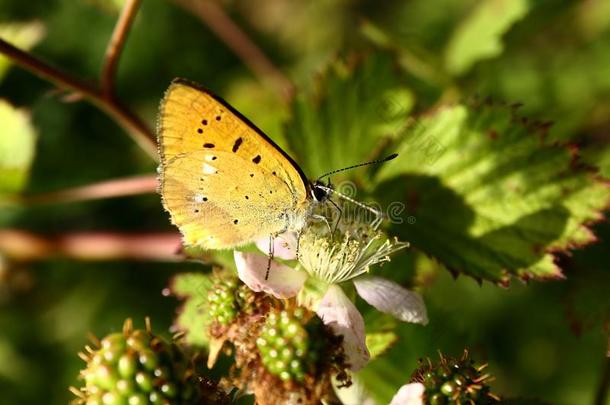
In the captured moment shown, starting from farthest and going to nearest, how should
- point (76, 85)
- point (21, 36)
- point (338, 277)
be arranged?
point (21, 36) → point (76, 85) → point (338, 277)

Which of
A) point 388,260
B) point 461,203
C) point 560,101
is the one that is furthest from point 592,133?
point 388,260

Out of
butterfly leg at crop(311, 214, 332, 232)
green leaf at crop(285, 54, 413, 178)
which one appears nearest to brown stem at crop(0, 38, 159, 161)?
green leaf at crop(285, 54, 413, 178)

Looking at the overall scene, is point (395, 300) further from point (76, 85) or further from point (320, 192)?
point (76, 85)

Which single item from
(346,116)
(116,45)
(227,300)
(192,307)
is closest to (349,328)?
(227,300)

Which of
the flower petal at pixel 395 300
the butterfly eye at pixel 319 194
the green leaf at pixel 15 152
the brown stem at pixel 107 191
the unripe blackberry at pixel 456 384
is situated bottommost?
the unripe blackberry at pixel 456 384

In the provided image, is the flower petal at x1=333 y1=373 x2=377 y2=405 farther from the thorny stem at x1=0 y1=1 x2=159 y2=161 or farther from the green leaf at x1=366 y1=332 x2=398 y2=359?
the thorny stem at x1=0 y1=1 x2=159 y2=161

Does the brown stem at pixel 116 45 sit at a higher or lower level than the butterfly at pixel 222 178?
higher

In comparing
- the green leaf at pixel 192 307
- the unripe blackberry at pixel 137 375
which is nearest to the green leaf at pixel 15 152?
the green leaf at pixel 192 307

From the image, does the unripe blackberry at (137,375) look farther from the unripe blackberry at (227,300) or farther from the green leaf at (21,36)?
the green leaf at (21,36)
